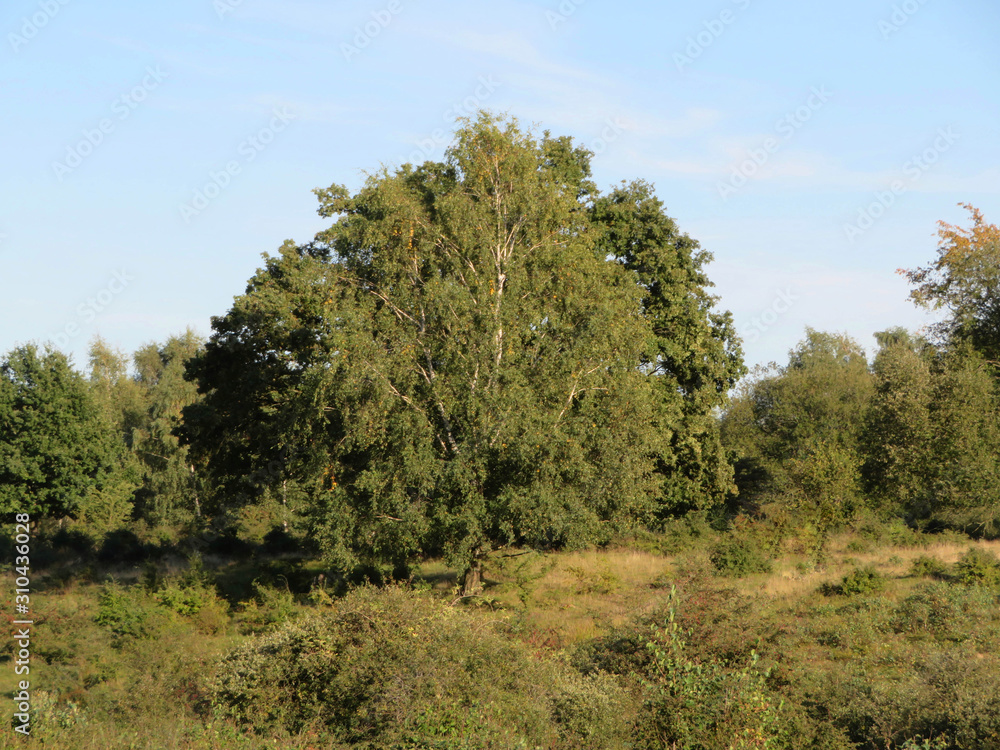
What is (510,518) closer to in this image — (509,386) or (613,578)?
(509,386)

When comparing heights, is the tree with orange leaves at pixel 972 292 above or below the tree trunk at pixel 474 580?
above

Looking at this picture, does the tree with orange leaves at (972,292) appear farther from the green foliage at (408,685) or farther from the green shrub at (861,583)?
the green foliage at (408,685)

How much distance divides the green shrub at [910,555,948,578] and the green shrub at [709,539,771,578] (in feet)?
14.8

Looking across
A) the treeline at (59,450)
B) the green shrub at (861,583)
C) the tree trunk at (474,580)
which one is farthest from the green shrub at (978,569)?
the treeline at (59,450)

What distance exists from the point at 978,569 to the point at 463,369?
15.5 meters

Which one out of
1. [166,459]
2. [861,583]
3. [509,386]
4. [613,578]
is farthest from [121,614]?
[166,459]

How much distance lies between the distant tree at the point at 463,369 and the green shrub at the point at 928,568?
27.3 ft

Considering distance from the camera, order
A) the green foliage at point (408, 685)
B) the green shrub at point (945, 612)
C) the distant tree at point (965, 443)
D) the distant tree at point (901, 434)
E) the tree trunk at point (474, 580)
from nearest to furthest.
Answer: the green foliage at point (408, 685) → the green shrub at point (945, 612) → the tree trunk at point (474, 580) → the distant tree at point (965, 443) → the distant tree at point (901, 434)

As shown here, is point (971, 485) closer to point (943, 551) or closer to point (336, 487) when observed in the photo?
point (943, 551)

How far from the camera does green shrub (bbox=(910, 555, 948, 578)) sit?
24.6 m

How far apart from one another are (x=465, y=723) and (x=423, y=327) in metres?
13.7

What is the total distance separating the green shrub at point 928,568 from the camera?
2458 cm

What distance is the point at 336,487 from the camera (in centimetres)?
2298

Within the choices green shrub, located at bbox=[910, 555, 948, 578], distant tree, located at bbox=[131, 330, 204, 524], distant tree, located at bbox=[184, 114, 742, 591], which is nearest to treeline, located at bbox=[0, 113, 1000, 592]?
distant tree, located at bbox=[184, 114, 742, 591]
